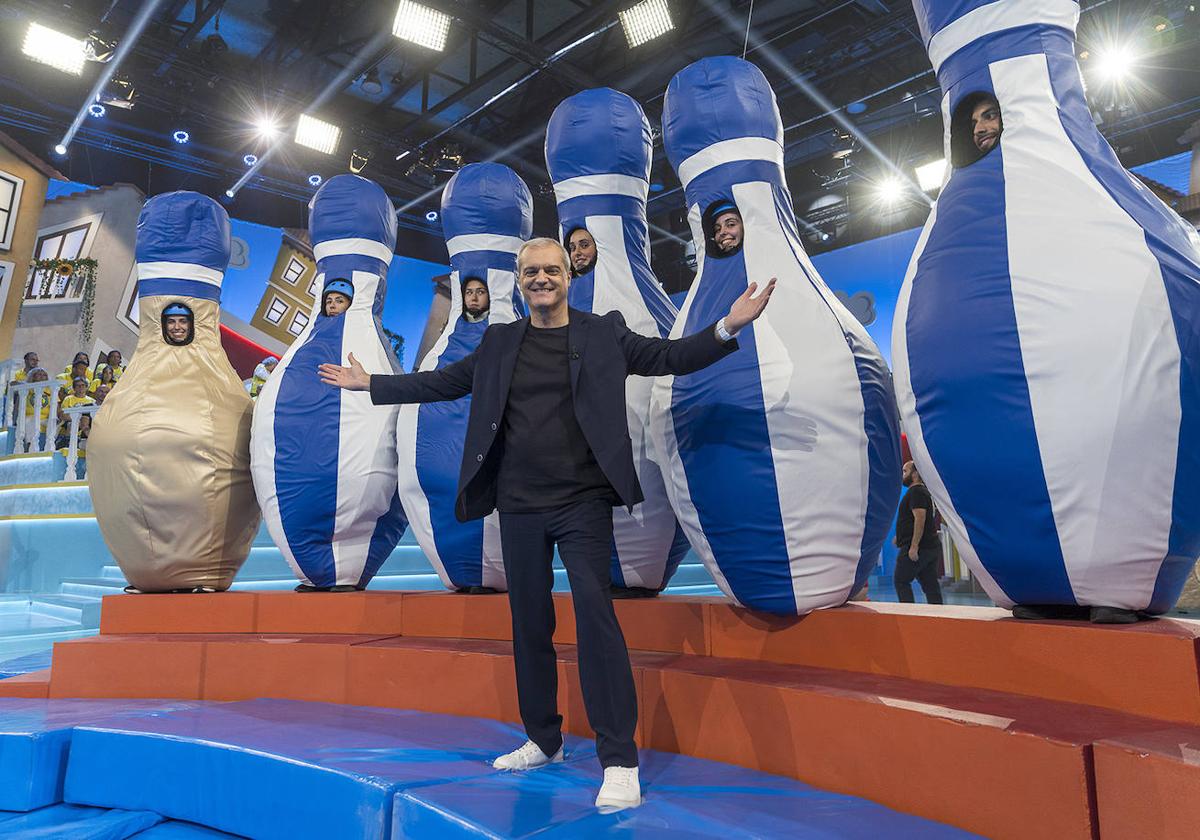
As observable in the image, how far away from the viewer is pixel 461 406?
2625mm

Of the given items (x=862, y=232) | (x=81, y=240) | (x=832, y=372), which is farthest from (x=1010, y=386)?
(x=81, y=240)

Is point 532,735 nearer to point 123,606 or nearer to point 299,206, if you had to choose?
point 123,606

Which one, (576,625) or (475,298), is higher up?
(475,298)

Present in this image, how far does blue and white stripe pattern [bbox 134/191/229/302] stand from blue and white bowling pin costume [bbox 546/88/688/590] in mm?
1339

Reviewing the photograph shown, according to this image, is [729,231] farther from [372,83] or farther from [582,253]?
[372,83]

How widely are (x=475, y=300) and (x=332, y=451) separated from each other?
0.68m

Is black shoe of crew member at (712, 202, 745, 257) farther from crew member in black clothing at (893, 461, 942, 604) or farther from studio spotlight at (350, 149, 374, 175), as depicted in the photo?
studio spotlight at (350, 149, 374, 175)

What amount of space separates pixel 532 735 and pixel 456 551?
97 cm

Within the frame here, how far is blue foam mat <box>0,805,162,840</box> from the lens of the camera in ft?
6.10

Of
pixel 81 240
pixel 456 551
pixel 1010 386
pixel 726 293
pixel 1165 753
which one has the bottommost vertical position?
pixel 1165 753

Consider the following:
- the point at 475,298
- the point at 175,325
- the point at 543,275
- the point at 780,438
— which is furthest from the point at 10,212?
the point at 780,438

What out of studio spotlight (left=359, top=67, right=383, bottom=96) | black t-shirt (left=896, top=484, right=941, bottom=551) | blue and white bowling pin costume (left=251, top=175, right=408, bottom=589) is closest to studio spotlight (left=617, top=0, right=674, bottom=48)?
studio spotlight (left=359, top=67, right=383, bottom=96)

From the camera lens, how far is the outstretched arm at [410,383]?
191 cm

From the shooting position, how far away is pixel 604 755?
4.97 ft
